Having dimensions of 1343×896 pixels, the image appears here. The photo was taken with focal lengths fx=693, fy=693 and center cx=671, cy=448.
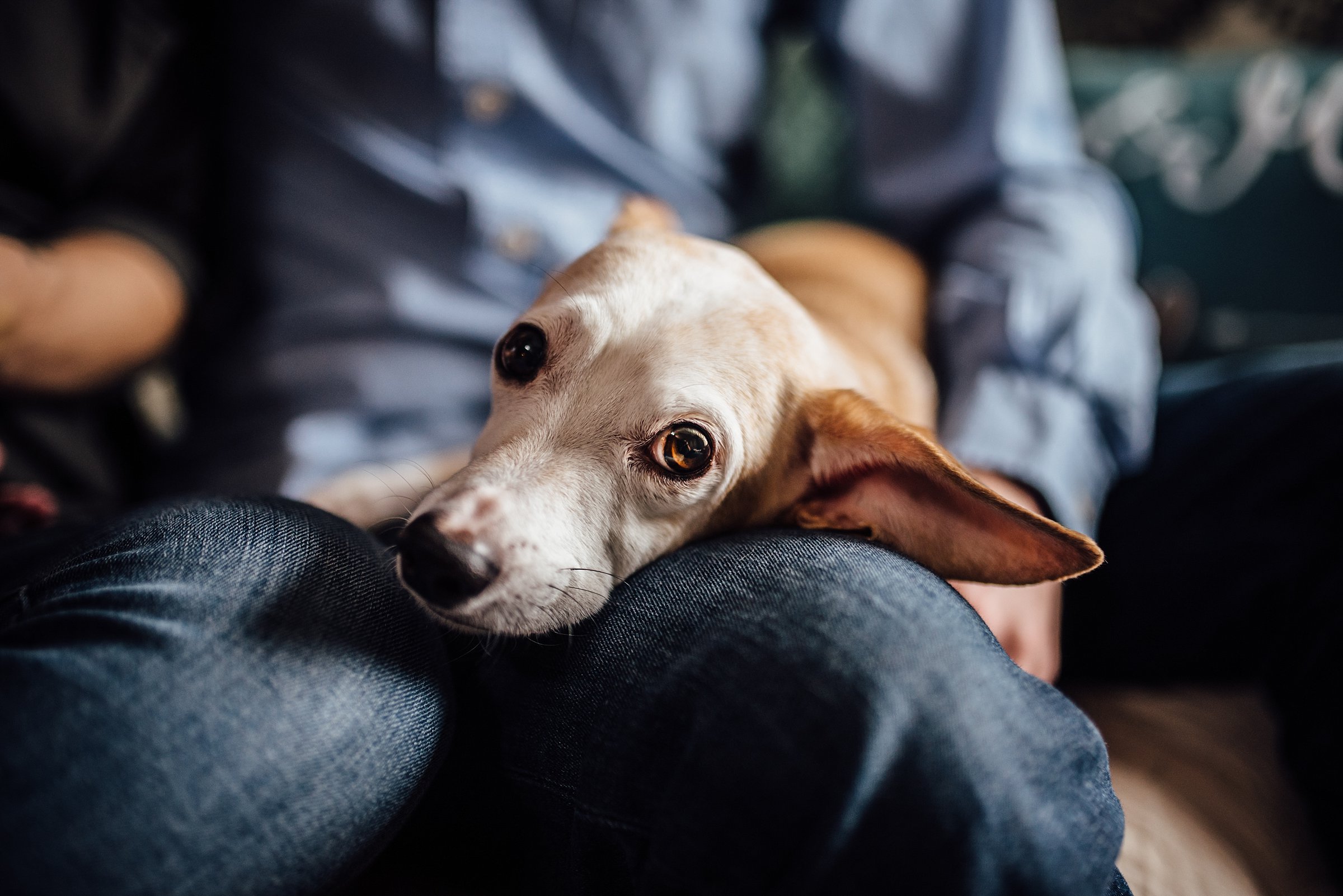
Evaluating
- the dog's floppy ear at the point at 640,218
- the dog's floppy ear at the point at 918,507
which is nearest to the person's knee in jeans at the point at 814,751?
the dog's floppy ear at the point at 918,507

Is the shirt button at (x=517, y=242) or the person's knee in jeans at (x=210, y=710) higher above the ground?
the shirt button at (x=517, y=242)

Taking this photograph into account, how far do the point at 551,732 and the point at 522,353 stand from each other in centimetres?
66

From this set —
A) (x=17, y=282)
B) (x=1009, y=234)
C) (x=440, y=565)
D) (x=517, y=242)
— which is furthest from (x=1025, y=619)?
(x=17, y=282)

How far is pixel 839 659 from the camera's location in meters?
0.73

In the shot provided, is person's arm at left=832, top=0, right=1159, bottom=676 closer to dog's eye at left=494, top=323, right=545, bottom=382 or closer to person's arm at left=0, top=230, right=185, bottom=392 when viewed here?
dog's eye at left=494, top=323, right=545, bottom=382

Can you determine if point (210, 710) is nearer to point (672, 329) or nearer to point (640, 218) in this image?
point (672, 329)

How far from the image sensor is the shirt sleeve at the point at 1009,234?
1531 mm

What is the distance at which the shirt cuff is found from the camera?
1412 millimetres

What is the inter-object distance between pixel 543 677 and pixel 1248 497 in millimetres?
1307

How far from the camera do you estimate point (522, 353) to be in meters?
1.25

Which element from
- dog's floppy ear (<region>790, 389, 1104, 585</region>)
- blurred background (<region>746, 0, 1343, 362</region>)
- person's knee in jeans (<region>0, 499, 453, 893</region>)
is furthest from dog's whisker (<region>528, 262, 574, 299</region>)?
blurred background (<region>746, 0, 1343, 362</region>)

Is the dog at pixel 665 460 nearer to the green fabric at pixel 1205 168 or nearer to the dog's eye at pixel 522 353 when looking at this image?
the dog's eye at pixel 522 353

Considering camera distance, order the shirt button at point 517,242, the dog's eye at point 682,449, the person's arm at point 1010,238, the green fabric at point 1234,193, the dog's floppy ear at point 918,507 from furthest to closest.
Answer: the green fabric at point 1234,193, the shirt button at point 517,242, the person's arm at point 1010,238, the dog's eye at point 682,449, the dog's floppy ear at point 918,507

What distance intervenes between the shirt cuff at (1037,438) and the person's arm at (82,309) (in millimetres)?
1850
